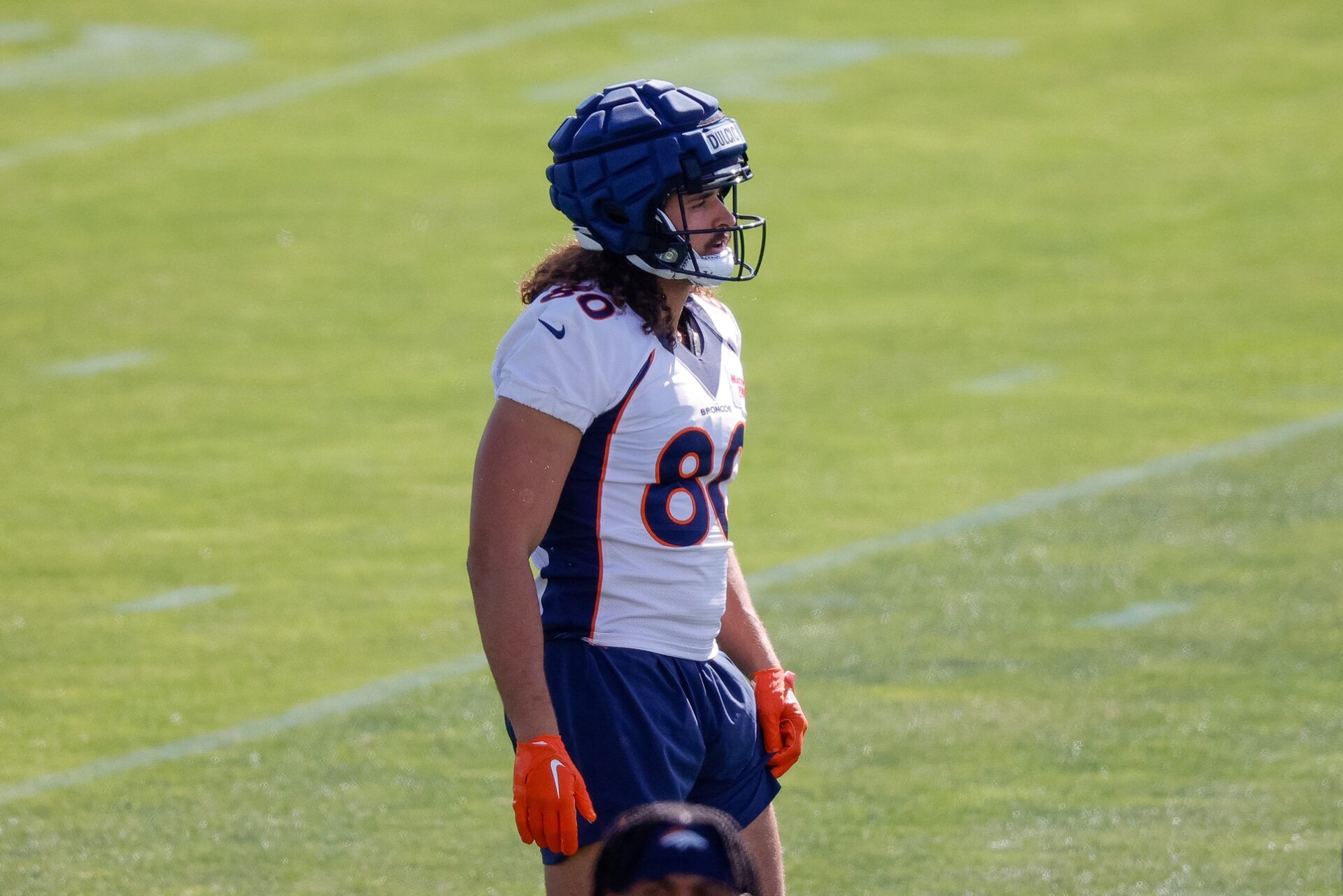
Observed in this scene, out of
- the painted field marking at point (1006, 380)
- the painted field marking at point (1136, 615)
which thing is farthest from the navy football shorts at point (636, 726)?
the painted field marking at point (1006, 380)

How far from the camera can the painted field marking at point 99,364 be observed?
444 inches

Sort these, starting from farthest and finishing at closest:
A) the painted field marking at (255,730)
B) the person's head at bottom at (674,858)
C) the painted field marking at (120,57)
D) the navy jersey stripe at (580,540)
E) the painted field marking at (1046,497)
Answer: the painted field marking at (120,57) → the painted field marking at (1046,497) → the painted field marking at (255,730) → the navy jersey stripe at (580,540) → the person's head at bottom at (674,858)

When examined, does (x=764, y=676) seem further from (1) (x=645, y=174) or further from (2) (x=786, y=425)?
(2) (x=786, y=425)

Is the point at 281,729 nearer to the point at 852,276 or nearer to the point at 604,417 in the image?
the point at 604,417

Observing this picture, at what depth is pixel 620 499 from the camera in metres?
3.62

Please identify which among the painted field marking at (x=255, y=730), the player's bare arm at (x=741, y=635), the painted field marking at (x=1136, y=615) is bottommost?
the painted field marking at (x=1136, y=615)

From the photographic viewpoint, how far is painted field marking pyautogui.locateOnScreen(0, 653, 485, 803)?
6086mm

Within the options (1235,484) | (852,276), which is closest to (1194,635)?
(1235,484)

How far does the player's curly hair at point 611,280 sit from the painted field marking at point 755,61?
13124 mm

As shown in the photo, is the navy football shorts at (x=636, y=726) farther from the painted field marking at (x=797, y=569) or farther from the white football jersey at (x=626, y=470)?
the painted field marking at (x=797, y=569)

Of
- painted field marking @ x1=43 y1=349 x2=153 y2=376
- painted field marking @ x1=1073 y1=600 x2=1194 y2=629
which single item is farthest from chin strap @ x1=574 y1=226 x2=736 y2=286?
painted field marking @ x1=43 y1=349 x2=153 y2=376

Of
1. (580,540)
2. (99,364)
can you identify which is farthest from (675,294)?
(99,364)

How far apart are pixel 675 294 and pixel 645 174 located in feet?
0.76

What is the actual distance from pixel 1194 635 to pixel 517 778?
4358 millimetres
